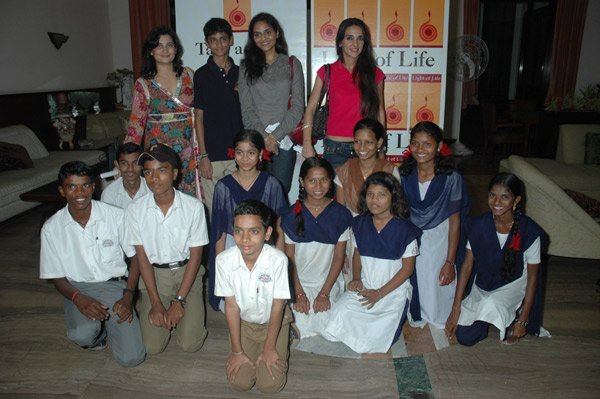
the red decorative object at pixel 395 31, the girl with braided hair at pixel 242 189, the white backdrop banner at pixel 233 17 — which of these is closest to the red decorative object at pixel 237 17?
the white backdrop banner at pixel 233 17

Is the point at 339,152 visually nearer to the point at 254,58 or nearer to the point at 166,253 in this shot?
the point at 254,58

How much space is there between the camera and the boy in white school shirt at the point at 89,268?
224 cm

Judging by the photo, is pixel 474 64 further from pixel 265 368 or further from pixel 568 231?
pixel 265 368

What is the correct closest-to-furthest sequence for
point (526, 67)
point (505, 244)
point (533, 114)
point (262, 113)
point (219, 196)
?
point (505, 244)
point (219, 196)
point (262, 113)
point (533, 114)
point (526, 67)

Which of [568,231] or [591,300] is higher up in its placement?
[568,231]

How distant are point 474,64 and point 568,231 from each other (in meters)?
4.84

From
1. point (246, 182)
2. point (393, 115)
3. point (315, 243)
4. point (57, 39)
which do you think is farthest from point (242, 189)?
point (57, 39)

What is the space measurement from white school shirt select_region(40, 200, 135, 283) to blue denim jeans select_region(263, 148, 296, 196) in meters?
1.02

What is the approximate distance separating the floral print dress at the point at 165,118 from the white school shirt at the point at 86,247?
→ 0.68m

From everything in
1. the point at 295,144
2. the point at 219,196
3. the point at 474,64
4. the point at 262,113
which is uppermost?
the point at 474,64

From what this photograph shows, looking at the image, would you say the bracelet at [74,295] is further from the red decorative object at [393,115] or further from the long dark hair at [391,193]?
the red decorative object at [393,115]

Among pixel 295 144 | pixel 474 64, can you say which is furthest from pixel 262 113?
pixel 474 64

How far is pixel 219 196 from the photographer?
2.55 m

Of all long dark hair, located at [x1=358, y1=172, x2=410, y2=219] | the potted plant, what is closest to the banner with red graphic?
long dark hair, located at [x1=358, y1=172, x2=410, y2=219]
